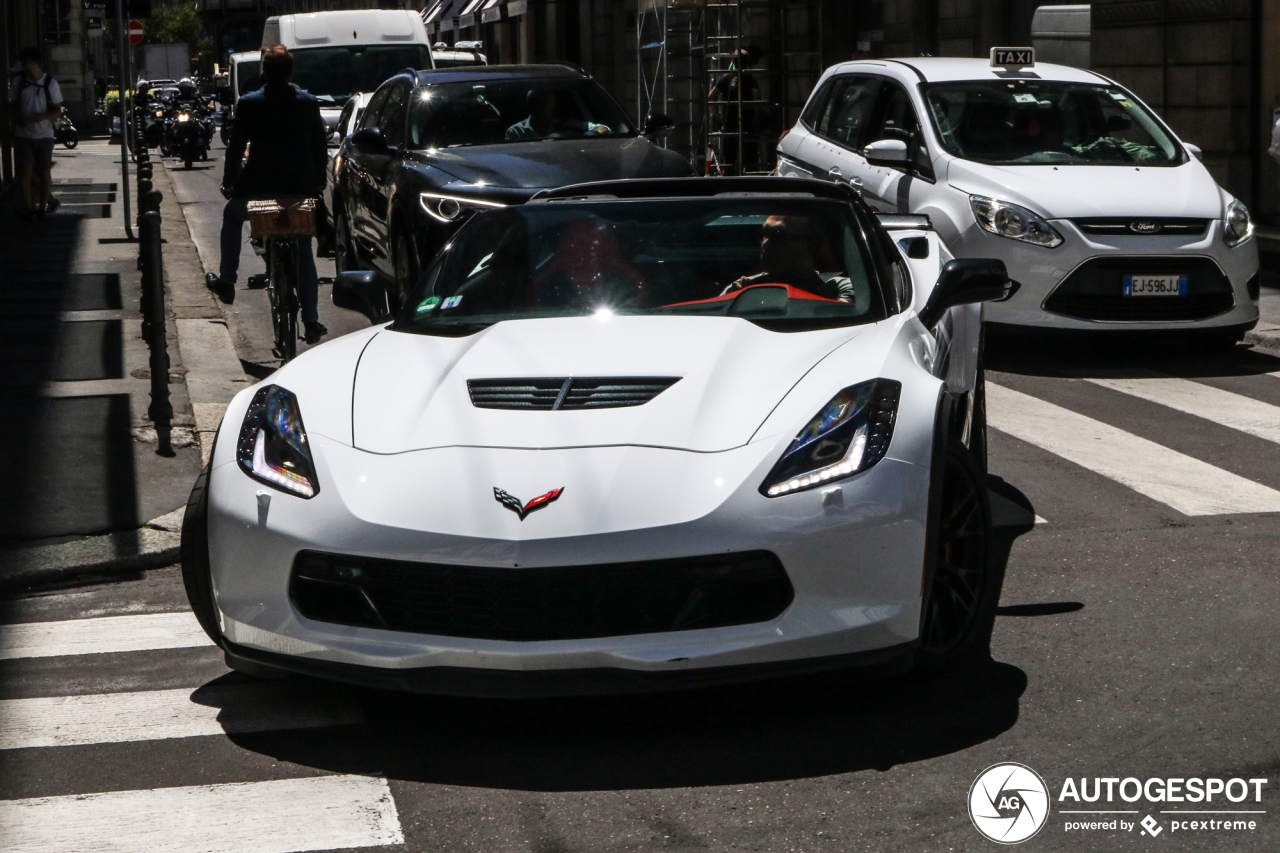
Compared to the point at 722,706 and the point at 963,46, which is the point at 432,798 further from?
the point at 963,46

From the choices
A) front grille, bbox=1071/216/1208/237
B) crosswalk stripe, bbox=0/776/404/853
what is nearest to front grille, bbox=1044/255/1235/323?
front grille, bbox=1071/216/1208/237

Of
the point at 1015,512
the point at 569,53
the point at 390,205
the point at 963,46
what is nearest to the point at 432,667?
the point at 1015,512

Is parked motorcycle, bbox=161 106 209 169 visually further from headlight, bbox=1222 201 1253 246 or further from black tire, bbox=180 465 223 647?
black tire, bbox=180 465 223 647

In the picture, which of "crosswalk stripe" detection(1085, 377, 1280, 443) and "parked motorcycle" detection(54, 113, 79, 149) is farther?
"parked motorcycle" detection(54, 113, 79, 149)

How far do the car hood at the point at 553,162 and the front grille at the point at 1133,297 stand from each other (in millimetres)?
2530

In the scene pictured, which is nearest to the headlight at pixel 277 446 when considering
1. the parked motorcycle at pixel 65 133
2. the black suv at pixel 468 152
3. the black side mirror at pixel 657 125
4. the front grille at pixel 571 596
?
the front grille at pixel 571 596

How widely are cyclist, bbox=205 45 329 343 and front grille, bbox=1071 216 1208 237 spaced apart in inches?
174

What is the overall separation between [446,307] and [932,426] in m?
1.72

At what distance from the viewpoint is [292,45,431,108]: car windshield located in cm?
2405

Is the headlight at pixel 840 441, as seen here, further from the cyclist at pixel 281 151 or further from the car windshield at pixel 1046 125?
the car windshield at pixel 1046 125

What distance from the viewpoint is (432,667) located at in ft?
13.7

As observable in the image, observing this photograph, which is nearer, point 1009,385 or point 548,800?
point 548,800

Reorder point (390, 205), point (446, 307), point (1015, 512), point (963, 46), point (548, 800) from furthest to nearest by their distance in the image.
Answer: point (963, 46) < point (390, 205) < point (1015, 512) < point (446, 307) < point (548, 800)

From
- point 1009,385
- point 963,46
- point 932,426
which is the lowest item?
point 1009,385
